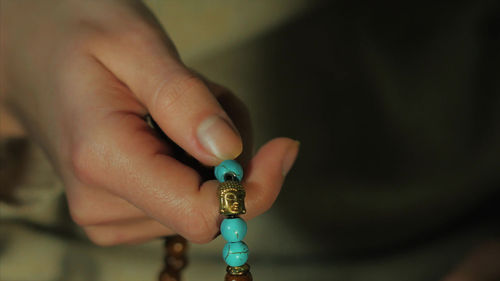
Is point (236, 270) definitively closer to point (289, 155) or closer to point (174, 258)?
point (289, 155)

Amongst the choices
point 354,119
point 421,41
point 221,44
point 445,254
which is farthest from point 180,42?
point 445,254

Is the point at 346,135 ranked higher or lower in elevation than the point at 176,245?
higher

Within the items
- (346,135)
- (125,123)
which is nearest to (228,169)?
(125,123)

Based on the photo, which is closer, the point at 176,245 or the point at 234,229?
the point at 234,229

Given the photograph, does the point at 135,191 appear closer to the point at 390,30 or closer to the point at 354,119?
the point at 354,119

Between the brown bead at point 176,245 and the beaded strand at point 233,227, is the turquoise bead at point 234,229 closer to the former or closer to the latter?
the beaded strand at point 233,227

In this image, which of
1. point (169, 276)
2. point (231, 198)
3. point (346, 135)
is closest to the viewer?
point (231, 198)

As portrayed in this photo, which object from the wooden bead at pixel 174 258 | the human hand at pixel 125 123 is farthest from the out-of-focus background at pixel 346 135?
the human hand at pixel 125 123
